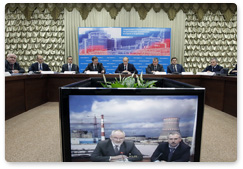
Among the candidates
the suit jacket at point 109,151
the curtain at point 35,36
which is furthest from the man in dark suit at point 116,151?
the curtain at point 35,36

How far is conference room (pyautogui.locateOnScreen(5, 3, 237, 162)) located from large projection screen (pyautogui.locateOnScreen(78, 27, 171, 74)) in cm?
4

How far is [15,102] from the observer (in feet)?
10.3

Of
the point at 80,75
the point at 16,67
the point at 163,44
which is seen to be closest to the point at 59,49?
the point at 16,67

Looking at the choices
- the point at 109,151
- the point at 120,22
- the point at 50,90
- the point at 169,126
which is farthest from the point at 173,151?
the point at 120,22

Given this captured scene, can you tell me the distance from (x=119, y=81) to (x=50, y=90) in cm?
304

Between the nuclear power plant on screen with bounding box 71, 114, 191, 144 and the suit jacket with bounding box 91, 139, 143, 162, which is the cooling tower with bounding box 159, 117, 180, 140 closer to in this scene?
the nuclear power plant on screen with bounding box 71, 114, 191, 144

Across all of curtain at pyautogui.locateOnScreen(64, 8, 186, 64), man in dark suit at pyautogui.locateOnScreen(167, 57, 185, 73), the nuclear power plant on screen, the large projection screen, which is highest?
curtain at pyautogui.locateOnScreen(64, 8, 186, 64)

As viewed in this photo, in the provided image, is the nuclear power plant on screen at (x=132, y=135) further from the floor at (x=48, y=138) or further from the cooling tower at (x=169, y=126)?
the floor at (x=48, y=138)

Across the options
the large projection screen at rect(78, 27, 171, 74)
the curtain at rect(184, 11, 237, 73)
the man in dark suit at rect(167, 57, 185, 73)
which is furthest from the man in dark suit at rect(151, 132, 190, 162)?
the curtain at rect(184, 11, 237, 73)

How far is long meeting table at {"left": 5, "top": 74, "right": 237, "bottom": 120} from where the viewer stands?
3.08 metres

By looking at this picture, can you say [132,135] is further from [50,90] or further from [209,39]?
[209,39]

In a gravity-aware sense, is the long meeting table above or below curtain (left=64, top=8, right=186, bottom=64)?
below

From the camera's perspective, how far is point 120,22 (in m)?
6.49

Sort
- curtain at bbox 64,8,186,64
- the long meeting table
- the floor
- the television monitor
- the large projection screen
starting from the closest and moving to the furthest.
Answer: the television monitor < the floor < the long meeting table < the large projection screen < curtain at bbox 64,8,186,64
